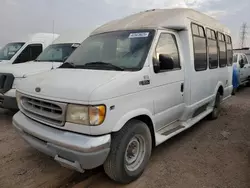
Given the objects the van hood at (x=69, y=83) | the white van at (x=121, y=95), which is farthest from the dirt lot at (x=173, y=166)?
the van hood at (x=69, y=83)

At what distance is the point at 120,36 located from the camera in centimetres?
382

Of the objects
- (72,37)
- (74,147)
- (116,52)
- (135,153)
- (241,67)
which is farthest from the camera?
(241,67)

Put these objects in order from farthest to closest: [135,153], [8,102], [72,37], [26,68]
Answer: [72,37], [26,68], [8,102], [135,153]

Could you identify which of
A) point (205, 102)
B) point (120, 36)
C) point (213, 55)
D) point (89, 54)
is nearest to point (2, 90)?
point (89, 54)

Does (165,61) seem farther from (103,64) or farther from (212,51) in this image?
(212,51)

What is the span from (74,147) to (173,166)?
178cm

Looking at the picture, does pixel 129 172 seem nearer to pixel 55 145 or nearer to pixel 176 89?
pixel 55 145

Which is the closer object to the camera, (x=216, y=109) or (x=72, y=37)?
(x=216, y=109)

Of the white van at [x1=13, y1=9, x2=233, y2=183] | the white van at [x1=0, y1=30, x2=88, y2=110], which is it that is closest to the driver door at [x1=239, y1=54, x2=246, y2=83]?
the white van at [x1=13, y1=9, x2=233, y2=183]

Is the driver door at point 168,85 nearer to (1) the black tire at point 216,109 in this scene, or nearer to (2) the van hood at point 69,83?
(2) the van hood at point 69,83

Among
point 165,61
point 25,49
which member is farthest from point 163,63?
point 25,49

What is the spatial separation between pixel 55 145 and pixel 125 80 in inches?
45.4

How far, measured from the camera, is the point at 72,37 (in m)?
8.59

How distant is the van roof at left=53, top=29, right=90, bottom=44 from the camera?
8316mm
